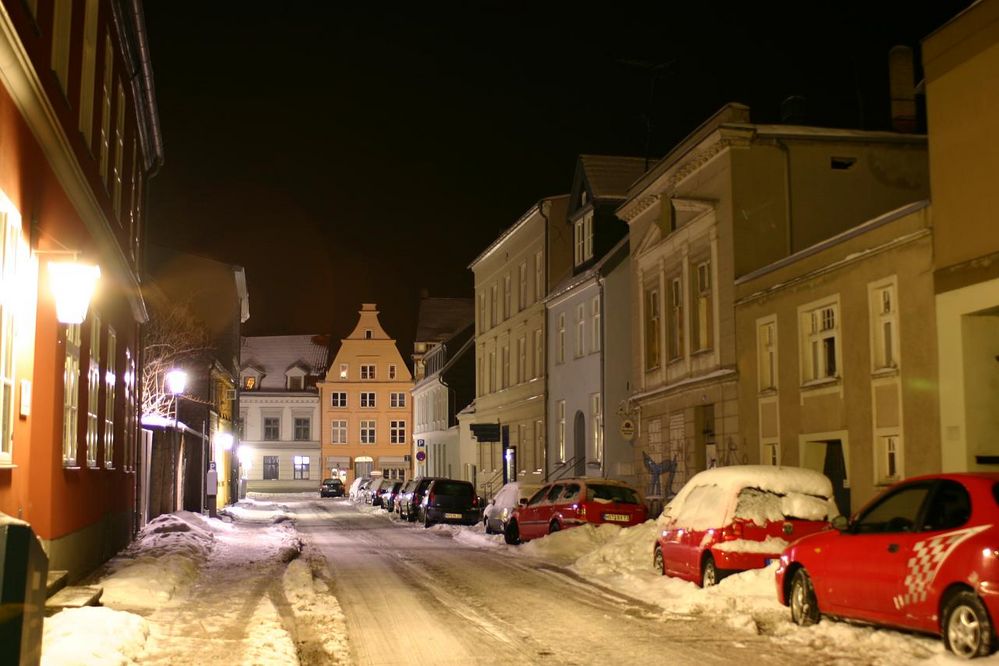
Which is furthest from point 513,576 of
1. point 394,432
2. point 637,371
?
point 394,432

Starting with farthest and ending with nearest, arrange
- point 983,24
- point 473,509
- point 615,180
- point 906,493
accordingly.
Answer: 1. point 615,180
2. point 473,509
3. point 983,24
4. point 906,493

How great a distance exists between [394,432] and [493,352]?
41.9 meters

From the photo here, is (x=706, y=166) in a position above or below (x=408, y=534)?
above

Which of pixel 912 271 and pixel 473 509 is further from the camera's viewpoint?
pixel 473 509

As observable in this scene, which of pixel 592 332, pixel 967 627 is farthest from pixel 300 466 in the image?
pixel 967 627

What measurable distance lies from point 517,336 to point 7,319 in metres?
38.5

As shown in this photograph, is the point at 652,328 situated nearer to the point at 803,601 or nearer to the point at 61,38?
the point at 803,601

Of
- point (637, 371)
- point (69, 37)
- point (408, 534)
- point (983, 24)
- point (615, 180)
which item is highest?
point (615, 180)

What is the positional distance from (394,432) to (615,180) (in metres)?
57.5

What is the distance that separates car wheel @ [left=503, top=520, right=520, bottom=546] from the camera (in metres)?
26.8

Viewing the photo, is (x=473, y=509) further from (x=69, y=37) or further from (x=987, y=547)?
(x=987, y=547)

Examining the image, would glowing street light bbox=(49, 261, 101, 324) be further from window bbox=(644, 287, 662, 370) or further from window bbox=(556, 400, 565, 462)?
window bbox=(556, 400, 565, 462)

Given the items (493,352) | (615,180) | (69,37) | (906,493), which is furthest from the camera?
(493,352)

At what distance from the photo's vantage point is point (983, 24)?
1691 centimetres
